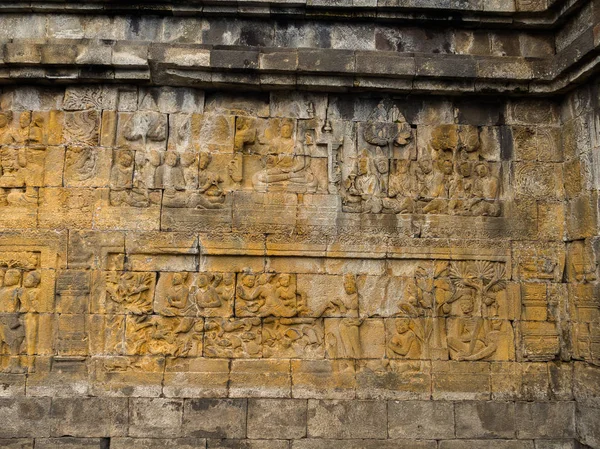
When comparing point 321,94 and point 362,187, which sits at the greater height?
point 321,94

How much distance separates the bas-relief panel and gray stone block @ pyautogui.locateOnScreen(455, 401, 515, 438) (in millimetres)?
646

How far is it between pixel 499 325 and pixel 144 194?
Answer: 493cm

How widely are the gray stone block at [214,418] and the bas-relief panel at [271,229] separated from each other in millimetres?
595

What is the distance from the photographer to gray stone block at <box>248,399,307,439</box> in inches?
280

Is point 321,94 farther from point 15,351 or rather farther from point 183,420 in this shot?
point 15,351

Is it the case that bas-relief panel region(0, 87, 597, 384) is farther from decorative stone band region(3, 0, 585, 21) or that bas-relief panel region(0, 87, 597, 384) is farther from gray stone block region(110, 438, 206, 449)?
decorative stone band region(3, 0, 585, 21)

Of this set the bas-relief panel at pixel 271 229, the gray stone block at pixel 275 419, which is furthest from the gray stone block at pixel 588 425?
the gray stone block at pixel 275 419

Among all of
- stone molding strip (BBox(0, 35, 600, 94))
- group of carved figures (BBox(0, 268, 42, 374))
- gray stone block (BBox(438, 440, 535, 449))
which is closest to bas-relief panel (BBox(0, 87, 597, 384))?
group of carved figures (BBox(0, 268, 42, 374))

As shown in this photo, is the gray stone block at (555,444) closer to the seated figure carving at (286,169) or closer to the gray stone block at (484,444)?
the gray stone block at (484,444)

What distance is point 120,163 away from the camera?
7.55 meters

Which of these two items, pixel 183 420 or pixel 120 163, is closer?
pixel 183 420

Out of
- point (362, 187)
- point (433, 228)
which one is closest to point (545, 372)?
point (433, 228)

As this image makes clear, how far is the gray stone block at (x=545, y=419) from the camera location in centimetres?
725

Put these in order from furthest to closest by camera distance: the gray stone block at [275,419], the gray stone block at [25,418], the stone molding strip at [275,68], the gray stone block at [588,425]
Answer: the stone molding strip at [275,68]
the gray stone block at [275,419]
the gray stone block at [25,418]
the gray stone block at [588,425]
